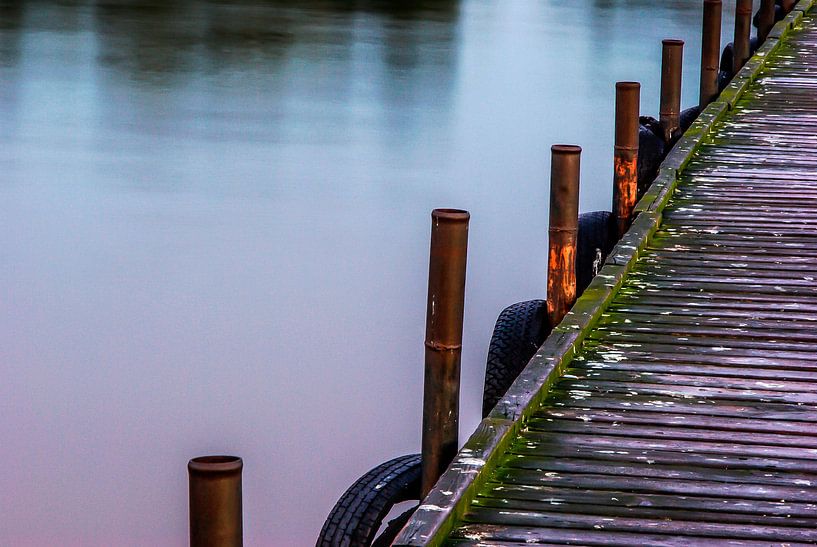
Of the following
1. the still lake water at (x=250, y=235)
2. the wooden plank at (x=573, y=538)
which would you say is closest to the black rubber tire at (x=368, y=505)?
the wooden plank at (x=573, y=538)

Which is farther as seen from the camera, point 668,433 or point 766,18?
point 766,18

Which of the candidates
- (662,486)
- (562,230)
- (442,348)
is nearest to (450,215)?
(442,348)

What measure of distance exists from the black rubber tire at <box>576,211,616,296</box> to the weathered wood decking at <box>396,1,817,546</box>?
0.57 m

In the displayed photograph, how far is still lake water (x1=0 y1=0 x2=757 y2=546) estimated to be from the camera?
7.47 m

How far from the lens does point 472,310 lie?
413 inches

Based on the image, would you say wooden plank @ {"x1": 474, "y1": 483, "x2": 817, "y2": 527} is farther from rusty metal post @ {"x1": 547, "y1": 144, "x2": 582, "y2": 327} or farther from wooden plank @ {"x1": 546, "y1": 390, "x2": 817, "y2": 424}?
rusty metal post @ {"x1": 547, "y1": 144, "x2": 582, "y2": 327}

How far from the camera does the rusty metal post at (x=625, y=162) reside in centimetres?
648

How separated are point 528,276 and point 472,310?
43.0 inches

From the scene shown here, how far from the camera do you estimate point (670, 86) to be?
8383mm

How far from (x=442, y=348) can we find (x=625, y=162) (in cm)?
300

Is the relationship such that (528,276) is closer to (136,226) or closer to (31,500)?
(136,226)

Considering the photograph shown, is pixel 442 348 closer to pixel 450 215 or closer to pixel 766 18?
pixel 450 215

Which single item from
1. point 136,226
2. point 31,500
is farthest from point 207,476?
point 136,226

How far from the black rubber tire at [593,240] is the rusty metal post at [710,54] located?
350 centimetres
